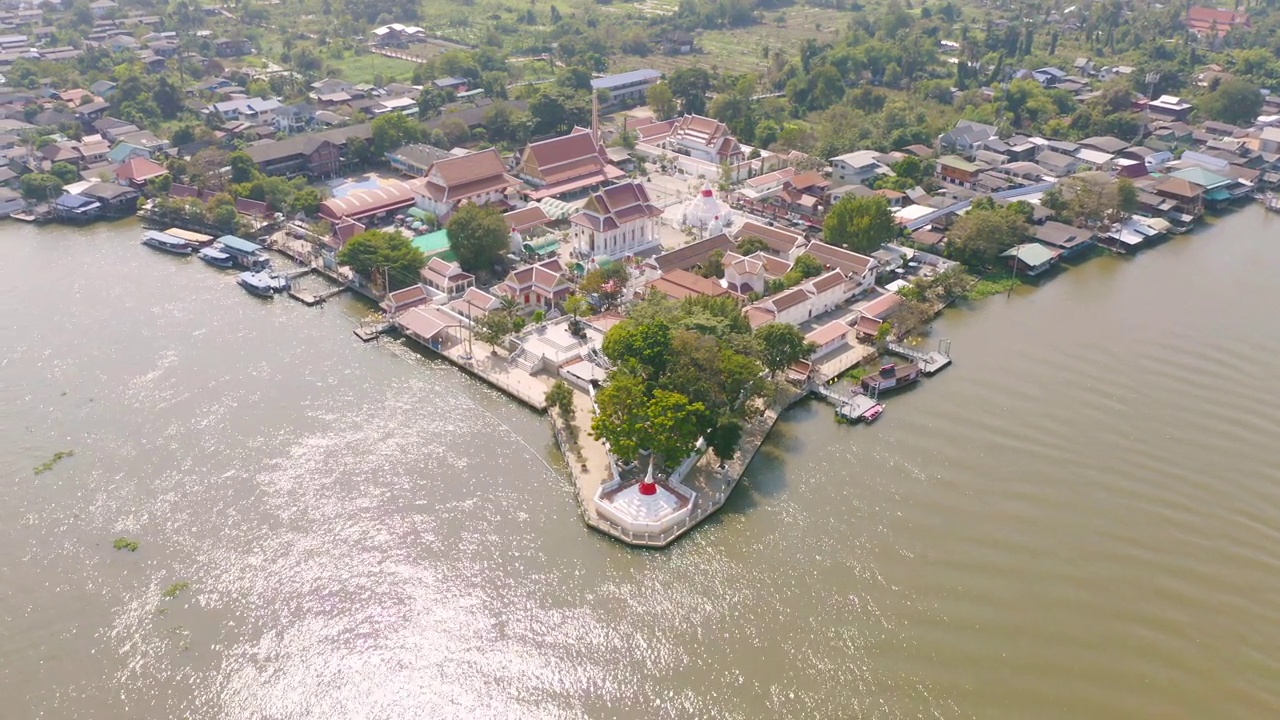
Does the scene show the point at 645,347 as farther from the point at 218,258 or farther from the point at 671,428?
the point at 218,258

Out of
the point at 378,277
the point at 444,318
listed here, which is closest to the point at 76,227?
the point at 378,277

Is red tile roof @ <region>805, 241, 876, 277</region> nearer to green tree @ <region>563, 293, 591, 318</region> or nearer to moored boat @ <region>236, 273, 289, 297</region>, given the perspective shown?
green tree @ <region>563, 293, 591, 318</region>

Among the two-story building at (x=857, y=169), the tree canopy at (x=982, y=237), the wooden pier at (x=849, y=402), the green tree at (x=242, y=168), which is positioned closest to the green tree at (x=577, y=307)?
the wooden pier at (x=849, y=402)

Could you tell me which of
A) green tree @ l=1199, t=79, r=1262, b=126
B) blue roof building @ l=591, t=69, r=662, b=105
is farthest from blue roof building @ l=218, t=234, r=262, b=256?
green tree @ l=1199, t=79, r=1262, b=126

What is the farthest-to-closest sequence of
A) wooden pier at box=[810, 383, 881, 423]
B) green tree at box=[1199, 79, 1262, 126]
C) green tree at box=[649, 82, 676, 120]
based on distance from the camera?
green tree at box=[649, 82, 676, 120] → green tree at box=[1199, 79, 1262, 126] → wooden pier at box=[810, 383, 881, 423]

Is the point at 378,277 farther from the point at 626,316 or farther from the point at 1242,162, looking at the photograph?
the point at 1242,162

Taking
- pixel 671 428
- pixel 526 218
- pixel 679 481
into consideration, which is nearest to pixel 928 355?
pixel 679 481

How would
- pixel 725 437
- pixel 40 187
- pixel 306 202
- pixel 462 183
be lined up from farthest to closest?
pixel 40 187, pixel 462 183, pixel 306 202, pixel 725 437
